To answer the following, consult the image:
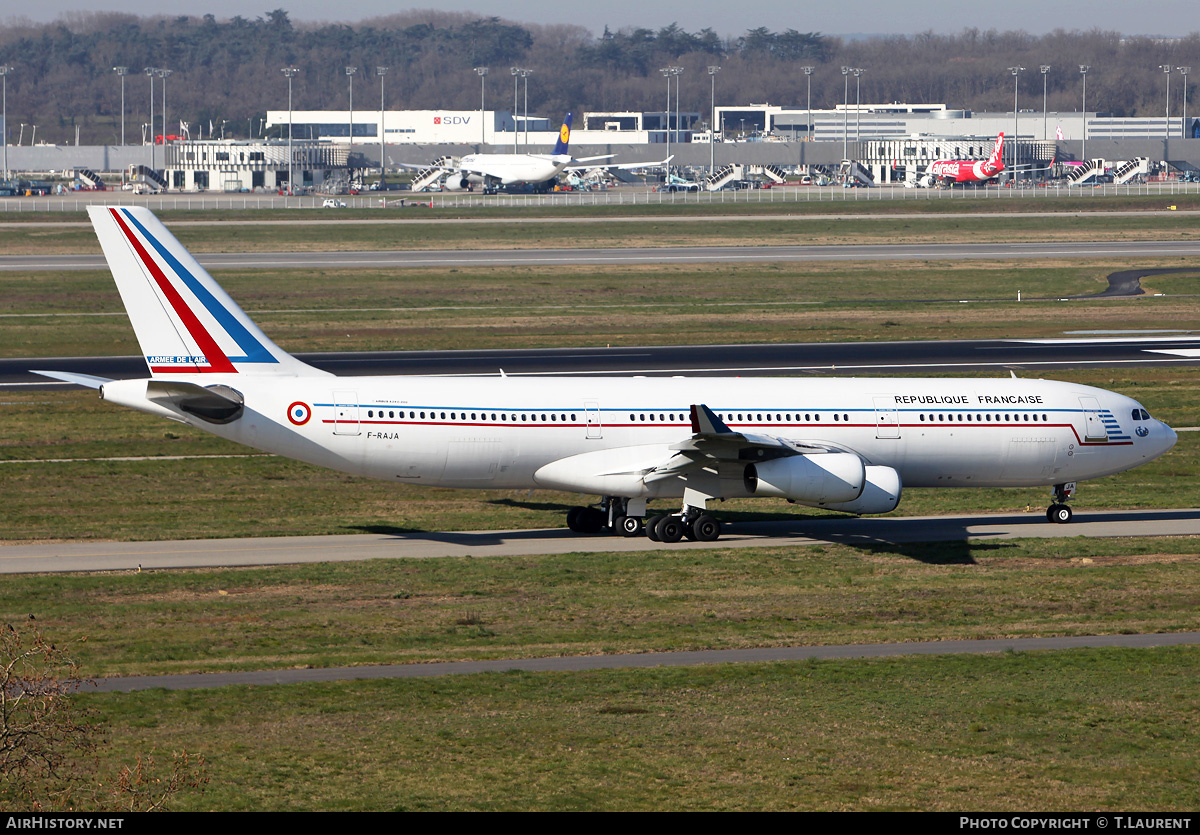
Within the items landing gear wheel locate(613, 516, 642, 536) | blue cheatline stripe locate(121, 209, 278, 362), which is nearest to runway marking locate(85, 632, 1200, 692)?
landing gear wheel locate(613, 516, 642, 536)

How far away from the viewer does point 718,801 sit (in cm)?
2106

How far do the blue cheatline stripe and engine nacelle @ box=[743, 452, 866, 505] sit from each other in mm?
13595

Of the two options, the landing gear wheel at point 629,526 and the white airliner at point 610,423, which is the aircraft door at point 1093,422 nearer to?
the white airliner at point 610,423

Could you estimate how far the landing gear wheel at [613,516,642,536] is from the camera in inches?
1619

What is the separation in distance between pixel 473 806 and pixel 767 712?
6683 millimetres

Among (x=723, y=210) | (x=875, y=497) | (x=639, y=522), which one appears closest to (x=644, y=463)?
(x=639, y=522)

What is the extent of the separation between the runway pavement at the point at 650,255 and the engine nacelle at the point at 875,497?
76857 mm

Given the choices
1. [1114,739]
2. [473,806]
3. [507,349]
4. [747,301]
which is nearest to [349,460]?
[473,806]

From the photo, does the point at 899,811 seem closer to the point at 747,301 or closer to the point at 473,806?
the point at 473,806

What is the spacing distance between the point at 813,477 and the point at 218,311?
1632 centimetres

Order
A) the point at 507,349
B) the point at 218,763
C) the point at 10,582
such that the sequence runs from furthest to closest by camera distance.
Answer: the point at 507,349 < the point at 10,582 < the point at 218,763

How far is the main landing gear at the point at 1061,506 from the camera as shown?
4275 cm

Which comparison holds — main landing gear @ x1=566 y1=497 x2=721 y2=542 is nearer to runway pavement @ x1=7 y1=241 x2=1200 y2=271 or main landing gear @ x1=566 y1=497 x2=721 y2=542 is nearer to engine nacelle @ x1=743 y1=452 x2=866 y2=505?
engine nacelle @ x1=743 y1=452 x2=866 y2=505

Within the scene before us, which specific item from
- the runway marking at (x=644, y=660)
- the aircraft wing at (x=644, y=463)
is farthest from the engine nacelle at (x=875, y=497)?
the runway marking at (x=644, y=660)
